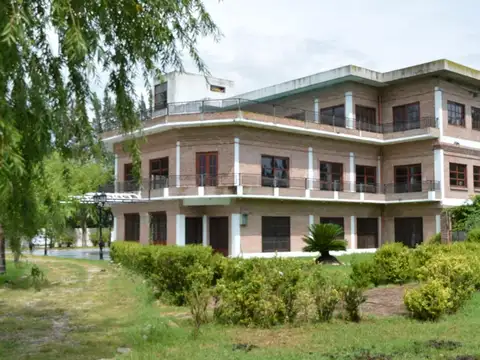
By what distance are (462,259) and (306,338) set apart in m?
4.24

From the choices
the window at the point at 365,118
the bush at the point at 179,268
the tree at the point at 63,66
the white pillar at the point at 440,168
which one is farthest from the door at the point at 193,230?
the tree at the point at 63,66

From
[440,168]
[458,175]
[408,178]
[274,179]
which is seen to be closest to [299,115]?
[274,179]

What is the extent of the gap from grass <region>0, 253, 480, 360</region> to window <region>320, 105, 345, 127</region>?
861 inches

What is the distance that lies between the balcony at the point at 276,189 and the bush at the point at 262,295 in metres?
16.7

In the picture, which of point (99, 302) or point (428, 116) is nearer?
point (99, 302)

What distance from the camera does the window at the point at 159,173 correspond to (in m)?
29.0

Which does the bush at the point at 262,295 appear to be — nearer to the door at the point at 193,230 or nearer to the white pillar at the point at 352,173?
the door at the point at 193,230

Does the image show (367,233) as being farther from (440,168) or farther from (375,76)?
(375,76)

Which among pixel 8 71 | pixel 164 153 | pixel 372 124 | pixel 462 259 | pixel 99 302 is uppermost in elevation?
pixel 372 124

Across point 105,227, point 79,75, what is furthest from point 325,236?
point 105,227

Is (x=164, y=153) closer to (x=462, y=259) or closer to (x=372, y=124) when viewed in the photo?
(x=372, y=124)

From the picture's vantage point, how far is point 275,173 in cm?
2947

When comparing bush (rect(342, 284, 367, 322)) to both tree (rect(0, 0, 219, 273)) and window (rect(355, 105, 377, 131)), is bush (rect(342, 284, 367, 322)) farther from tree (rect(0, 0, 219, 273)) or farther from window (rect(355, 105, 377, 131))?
window (rect(355, 105, 377, 131))

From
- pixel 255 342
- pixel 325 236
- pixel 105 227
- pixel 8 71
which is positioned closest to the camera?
pixel 8 71
